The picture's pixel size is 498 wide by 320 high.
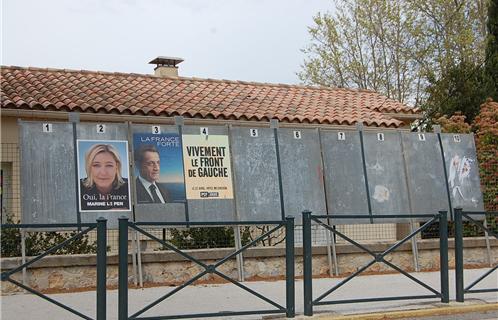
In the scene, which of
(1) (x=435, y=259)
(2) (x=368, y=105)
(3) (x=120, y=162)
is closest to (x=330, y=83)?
(2) (x=368, y=105)

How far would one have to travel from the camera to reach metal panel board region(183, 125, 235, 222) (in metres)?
11.6

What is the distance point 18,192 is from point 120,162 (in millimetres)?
1933

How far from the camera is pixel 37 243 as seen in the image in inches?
454

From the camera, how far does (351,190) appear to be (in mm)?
12711

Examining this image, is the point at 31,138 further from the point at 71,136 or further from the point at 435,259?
the point at 435,259

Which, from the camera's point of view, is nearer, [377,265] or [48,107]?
[377,265]

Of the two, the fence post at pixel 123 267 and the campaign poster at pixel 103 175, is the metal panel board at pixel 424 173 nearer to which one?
the campaign poster at pixel 103 175

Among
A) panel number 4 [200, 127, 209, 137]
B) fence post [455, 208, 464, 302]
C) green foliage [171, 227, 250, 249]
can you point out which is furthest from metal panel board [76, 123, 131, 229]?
fence post [455, 208, 464, 302]

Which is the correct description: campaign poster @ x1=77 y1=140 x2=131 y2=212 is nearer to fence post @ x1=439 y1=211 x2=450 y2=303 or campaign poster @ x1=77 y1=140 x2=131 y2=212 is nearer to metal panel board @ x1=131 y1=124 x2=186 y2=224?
metal panel board @ x1=131 y1=124 x2=186 y2=224

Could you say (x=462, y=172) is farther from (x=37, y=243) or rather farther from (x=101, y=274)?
(x=101, y=274)

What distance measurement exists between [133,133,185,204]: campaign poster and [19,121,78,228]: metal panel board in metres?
1.10

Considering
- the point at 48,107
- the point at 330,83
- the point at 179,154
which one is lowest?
the point at 179,154

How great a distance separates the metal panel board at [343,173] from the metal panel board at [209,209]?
6.34ft

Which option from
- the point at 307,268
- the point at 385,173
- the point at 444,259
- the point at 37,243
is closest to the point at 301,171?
the point at 385,173
